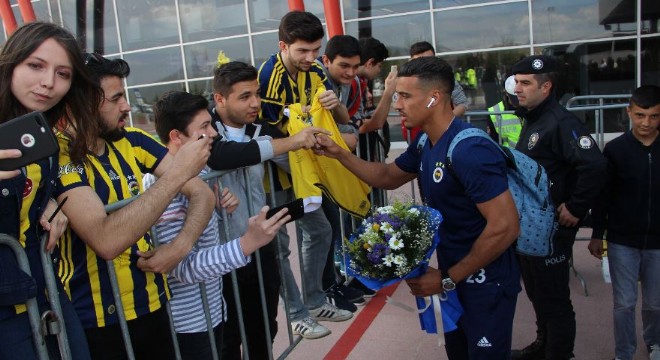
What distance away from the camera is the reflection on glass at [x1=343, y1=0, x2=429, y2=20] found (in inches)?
514

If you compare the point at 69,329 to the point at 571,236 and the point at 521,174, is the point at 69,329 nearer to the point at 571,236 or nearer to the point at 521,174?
the point at 521,174

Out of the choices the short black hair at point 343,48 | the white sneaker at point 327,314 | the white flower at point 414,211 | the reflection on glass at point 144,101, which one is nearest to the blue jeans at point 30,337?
the white flower at point 414,211

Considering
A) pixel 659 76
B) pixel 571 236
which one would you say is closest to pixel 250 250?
pixel 571 236

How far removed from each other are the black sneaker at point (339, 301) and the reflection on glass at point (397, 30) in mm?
9883

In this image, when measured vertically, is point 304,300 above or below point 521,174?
below

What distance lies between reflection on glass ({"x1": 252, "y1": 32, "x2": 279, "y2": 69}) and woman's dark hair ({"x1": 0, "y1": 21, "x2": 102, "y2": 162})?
1254cm

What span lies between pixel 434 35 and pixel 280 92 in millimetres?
10270

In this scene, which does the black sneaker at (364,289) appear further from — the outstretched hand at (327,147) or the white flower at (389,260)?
the white flower at (389,260)

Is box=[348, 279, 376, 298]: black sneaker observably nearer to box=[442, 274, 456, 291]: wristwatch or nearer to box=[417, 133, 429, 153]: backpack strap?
box=[417, 133, 429, 153]: backpack strap

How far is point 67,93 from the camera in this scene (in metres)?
1.92

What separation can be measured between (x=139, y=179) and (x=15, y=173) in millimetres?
771

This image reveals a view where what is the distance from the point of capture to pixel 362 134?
487 cm

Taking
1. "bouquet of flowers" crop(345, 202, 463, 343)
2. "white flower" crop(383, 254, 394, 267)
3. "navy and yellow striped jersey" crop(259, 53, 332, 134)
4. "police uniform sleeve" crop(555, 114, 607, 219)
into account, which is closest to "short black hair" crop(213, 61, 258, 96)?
"navy and yellow striped jersey" crop(259, 53, 332, 134)

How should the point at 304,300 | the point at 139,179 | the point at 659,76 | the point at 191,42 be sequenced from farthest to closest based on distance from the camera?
the point at 191,42
the point at 659,76
the point at 304,300
the point at 139,179
